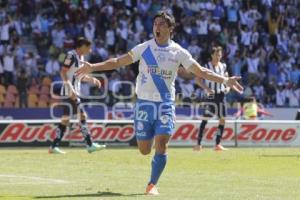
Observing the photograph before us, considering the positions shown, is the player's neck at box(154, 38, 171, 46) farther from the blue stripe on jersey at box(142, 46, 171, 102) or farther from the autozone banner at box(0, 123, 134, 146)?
the autozone banner at box(0, 123, 134, 146)

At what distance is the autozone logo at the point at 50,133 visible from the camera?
25.8m

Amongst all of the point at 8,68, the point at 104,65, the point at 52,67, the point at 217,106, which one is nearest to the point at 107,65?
the point at 104,65

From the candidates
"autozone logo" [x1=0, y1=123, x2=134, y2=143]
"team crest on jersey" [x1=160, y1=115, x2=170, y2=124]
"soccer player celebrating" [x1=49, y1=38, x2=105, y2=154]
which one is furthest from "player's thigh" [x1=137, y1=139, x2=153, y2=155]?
"autozone logo" [x1=0, y1=123, x2=134, y2=143]

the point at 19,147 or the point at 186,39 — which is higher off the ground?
the point at 186,39

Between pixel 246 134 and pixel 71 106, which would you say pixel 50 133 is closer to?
pixel 71 106

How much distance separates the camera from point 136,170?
53.9 feet

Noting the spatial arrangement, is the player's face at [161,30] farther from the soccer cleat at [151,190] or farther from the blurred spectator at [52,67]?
the blurred spectator at [52,67]

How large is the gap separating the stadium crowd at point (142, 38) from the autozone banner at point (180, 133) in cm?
368

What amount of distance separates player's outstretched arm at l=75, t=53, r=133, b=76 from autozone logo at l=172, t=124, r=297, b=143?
1405cm

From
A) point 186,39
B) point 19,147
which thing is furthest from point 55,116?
point 186,39

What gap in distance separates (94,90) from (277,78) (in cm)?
864

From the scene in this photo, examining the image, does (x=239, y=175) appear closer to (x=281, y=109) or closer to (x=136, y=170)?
(x=136, y=170)

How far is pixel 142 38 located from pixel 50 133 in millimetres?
10317

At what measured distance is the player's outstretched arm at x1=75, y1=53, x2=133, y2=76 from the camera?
1224cm
